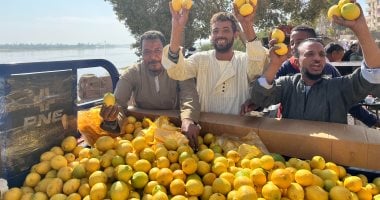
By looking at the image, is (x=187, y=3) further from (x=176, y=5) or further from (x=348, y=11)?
(x=348, y=11)

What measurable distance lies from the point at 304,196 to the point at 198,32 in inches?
727

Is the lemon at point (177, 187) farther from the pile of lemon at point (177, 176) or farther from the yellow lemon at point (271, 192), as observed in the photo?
the yellow lemon at point (271, 192)

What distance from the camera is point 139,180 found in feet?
6.11

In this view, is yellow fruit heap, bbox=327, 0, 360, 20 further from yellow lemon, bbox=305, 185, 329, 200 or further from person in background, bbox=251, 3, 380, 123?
yellow lemon, bbox=305, 185, 329, 200

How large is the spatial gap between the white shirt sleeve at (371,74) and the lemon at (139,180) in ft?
5.52

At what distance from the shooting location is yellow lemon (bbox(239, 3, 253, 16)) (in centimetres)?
245

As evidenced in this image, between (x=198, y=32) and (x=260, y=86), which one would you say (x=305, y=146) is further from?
(x=198, y=32)

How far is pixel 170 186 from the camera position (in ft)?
5.98

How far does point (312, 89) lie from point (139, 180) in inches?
63.9

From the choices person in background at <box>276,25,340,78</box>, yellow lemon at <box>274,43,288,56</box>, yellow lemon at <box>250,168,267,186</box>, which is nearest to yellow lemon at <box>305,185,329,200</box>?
yellow lemon at <box>250,168,267,186</box>

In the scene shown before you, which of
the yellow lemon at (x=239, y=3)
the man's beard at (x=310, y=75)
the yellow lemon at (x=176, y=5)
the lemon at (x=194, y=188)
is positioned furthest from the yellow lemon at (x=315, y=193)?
the yellow lemon at (x=176, y=5)

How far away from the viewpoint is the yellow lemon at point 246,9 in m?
2.45

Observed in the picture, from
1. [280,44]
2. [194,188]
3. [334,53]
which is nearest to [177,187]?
[194,188]

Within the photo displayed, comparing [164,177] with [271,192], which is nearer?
[271,192]
